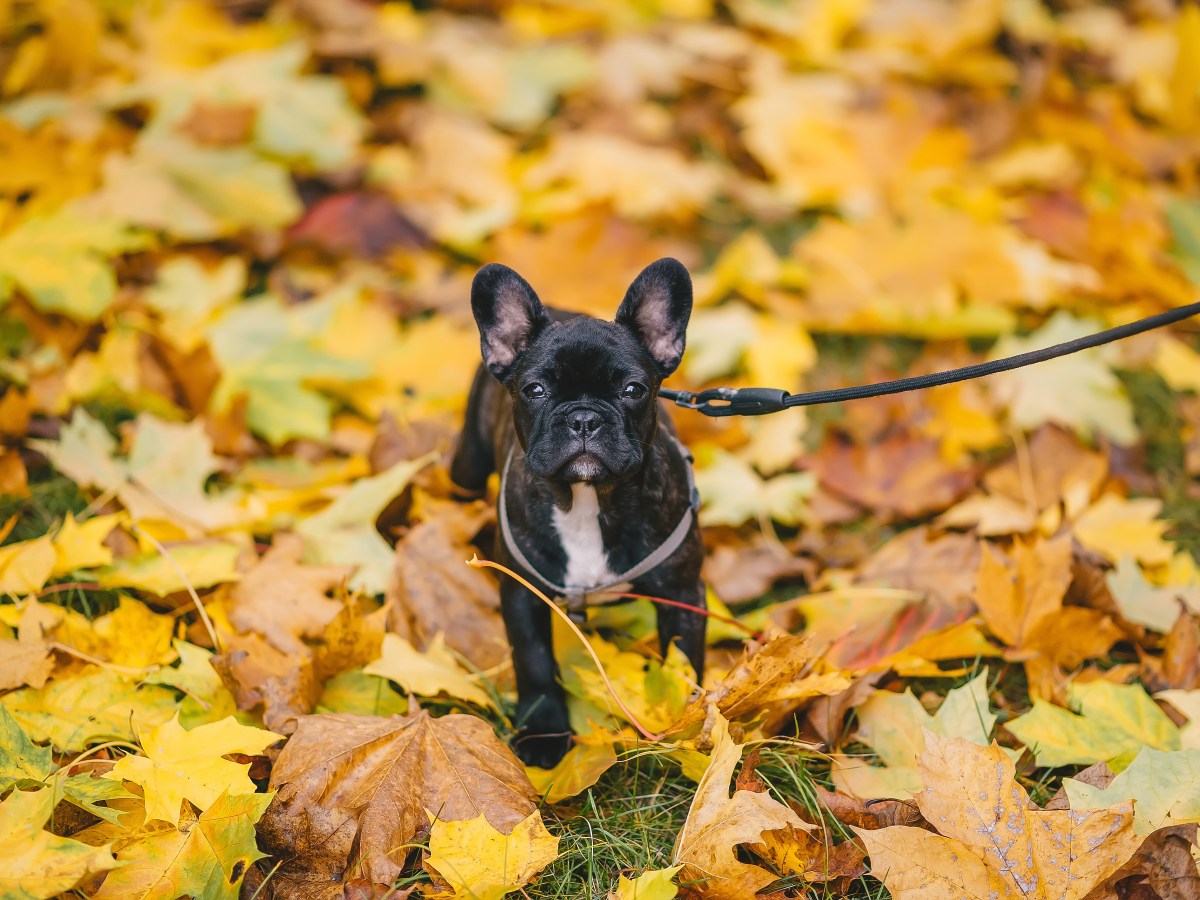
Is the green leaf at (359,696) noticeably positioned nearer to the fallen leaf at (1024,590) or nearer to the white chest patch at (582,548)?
the white chest patch at (582,548)

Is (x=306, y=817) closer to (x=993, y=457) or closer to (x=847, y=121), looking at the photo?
(x=993, y=457)

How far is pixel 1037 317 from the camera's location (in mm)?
4695

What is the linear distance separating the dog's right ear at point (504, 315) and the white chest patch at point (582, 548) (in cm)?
42

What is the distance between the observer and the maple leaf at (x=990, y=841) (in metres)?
2.09

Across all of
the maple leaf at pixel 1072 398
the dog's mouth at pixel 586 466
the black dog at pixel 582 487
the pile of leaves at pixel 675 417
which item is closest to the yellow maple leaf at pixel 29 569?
the pile of leaves at pixel 675 417

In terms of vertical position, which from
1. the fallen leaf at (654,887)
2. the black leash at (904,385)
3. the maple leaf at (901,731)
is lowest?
the maple leaf at (901,731)

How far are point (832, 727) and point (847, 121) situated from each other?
12.7ft

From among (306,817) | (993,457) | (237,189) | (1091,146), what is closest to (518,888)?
(306,817)

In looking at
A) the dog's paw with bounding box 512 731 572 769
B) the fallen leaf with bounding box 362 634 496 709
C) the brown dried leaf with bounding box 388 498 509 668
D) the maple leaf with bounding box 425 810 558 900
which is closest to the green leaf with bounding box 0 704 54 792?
the fallen leaf with bounding box 362 634 496 709

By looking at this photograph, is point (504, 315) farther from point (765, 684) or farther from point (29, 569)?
point (29, 569)

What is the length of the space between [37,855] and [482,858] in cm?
88

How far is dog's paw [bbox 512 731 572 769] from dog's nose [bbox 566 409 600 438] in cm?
84

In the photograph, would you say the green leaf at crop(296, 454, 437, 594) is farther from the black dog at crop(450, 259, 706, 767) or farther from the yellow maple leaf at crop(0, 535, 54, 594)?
the yellow maple leaf at crop(0, 535, 54, 594)

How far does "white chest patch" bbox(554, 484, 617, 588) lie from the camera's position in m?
2.73
